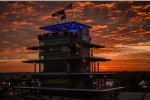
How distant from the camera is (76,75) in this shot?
59.6m

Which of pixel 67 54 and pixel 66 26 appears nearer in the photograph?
pixel 67 54

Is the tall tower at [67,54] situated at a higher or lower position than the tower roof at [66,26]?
lower

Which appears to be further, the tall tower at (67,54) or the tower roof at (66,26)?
the tower roof at (66,26)

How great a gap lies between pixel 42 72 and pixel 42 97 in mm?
5497

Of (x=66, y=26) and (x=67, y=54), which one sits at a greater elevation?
(x=66, y=26)

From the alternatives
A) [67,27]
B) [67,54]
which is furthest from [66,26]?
[67,54]

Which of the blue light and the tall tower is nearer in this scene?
the tall tower

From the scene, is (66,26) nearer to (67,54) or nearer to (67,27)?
(67,27)

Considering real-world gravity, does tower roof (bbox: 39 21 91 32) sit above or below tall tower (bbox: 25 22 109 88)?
above

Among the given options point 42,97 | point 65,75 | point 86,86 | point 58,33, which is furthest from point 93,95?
point 58,33

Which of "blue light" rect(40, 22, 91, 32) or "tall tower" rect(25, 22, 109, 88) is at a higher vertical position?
"blue light" rect(40, 22, 91, 32)

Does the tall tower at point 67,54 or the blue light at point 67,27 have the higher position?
the blue light at point 67,27

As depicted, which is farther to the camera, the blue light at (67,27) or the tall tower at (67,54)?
the blue light at (67,27)

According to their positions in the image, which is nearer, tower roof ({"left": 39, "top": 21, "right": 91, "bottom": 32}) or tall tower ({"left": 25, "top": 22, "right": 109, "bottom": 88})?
tall tower ({"left": 25, "top": 22, "right": 109, "bottom": 88})
